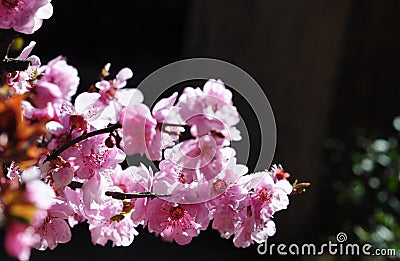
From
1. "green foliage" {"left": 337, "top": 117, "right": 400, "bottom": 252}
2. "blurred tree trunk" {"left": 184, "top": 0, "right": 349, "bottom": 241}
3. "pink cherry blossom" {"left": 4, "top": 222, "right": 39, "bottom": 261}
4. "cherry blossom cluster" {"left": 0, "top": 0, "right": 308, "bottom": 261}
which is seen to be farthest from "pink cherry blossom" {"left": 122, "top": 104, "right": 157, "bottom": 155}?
"blurred tree trunk" {"left": 184, "top": 0, "right": 349, "bottom": 241}

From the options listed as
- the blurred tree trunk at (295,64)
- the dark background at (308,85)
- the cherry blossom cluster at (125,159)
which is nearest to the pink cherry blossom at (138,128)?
the cherry blossom cluster at (125,159)

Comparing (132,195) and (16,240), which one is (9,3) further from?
(16,240)

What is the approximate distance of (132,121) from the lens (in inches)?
29.6

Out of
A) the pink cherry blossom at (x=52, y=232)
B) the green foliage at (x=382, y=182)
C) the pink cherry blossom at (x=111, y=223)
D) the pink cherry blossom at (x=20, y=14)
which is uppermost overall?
the green foliage at (x=382, y=182)

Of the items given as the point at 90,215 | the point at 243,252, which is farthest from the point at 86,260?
the point at 90,215

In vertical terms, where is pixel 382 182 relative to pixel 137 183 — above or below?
above

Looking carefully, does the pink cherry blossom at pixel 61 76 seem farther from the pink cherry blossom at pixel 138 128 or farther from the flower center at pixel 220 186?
the flower center at pixel 220 186

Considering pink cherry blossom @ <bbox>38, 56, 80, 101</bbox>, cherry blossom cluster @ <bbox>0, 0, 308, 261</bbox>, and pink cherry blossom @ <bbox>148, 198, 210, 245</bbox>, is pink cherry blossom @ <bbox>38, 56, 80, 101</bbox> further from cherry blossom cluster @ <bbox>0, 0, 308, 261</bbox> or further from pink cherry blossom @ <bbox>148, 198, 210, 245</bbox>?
pink cherry blossom @ <bbox>148, 198, 210, 245</bbox>

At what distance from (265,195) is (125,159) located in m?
0.15

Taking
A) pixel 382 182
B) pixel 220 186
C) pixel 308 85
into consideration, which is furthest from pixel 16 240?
pixel 308 85

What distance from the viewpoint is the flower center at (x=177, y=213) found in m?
0.86

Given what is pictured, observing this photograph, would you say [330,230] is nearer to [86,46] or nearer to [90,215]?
[86,46]

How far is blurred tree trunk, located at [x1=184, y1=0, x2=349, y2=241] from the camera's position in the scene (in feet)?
13.0

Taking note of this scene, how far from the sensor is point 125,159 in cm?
87
